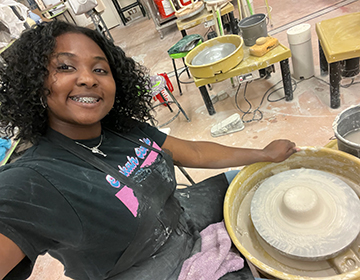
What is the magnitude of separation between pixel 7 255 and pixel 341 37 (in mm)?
2300

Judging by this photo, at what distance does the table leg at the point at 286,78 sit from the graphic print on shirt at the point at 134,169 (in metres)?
1.65

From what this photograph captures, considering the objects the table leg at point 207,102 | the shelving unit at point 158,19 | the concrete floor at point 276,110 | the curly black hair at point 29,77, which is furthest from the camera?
the shelving unit at point 158,19

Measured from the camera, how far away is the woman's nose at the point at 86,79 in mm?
756

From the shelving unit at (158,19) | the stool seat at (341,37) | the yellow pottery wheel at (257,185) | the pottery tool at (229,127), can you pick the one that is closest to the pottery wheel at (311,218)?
the yellow pottery wheel at (257,185)

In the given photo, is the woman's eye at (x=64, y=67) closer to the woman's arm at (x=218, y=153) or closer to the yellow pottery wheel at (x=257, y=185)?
the woman's arm at (x=218, y=153)

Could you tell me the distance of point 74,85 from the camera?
75 cm

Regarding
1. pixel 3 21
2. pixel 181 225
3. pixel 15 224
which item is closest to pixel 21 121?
pixel 15 224

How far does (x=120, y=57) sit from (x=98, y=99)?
1.00 ft

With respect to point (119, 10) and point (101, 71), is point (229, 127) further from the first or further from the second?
point (119, 10)

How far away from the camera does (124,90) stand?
1093mm

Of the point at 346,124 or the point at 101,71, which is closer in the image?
the point at 101,71

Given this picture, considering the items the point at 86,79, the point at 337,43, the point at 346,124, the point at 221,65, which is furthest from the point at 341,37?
the point at 86,79

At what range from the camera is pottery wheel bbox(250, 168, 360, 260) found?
0.84 m

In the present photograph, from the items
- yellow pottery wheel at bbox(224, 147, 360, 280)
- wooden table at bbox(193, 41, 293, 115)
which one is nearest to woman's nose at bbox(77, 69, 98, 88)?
yellow pottery wheel at bbox(224, 147, 360, 280)
